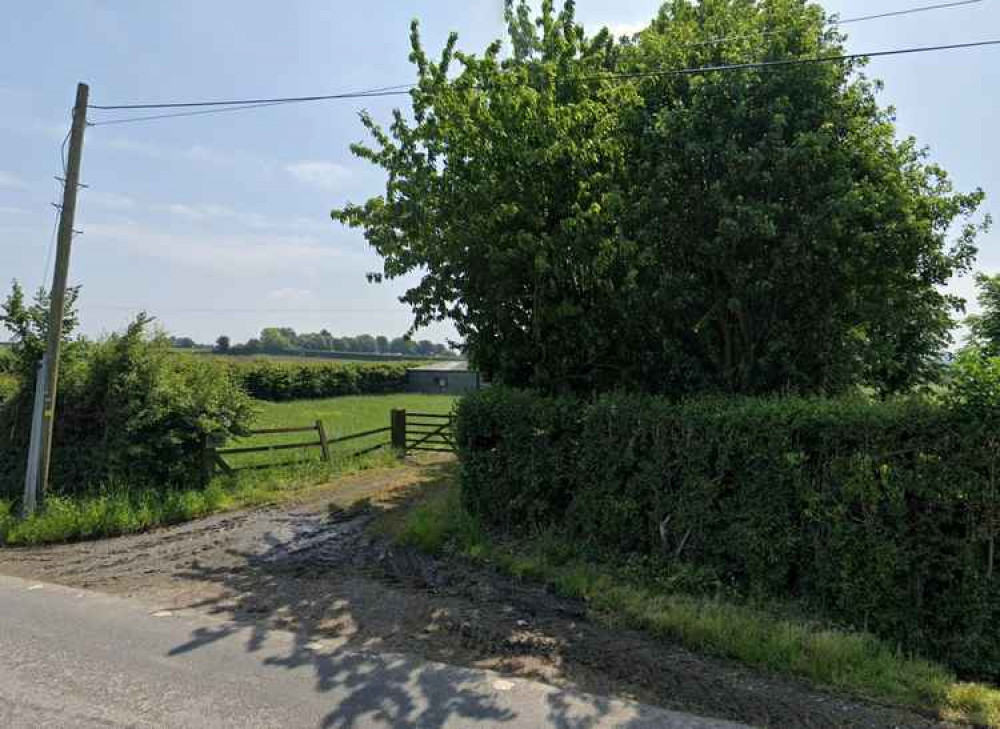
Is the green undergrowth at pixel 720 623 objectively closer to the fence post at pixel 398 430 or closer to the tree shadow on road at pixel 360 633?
the tree shadow on road at pixel 360 633

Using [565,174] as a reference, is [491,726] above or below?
below

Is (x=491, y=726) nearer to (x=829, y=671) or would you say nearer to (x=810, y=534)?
(x=829, y=671)

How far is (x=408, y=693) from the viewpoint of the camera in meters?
4.50

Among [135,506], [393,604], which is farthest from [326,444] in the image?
Answer: [393,604]

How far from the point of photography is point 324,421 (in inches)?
1096

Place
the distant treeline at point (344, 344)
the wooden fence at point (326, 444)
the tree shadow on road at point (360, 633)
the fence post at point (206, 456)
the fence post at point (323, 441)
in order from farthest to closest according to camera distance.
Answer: the distant treeline at point (344, 344) → the fence post at point (323, 441) → the wooden fence at point (326, 444) → the fence post at point (206, 456) → the tree shadow on road at point (360, 633)

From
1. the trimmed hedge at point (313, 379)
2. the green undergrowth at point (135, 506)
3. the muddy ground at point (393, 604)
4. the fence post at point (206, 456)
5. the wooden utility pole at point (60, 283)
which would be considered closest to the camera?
the muddy ground at point (393, 604)

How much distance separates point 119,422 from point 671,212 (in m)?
9.81

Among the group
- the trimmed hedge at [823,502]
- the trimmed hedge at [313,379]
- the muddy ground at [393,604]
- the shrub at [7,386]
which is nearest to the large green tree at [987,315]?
the trimmed hedge at [823,502]

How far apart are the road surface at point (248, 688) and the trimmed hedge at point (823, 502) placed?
2.61 meters

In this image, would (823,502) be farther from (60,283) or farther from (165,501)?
(60,283)

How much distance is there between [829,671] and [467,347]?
7226 mm

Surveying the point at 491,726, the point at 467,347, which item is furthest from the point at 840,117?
the point at 491,726

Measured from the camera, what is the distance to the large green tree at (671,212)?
27.7 ft
